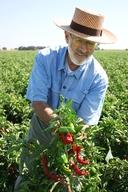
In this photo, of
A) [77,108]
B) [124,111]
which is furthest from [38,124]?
[124,111]

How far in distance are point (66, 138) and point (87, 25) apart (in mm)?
1246

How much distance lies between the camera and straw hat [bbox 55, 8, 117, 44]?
162 inches

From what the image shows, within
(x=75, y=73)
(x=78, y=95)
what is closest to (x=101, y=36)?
(x=75, y=73)

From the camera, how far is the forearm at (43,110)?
3941mm

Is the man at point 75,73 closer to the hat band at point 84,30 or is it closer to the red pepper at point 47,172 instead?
the hat band at point 84,30

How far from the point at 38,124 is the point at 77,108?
0.43 meters

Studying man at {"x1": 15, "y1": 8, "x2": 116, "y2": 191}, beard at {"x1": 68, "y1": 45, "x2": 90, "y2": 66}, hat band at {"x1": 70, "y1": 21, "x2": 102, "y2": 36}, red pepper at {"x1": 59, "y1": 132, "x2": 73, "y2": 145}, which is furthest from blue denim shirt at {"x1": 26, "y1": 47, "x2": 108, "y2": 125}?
red pepper at {"x1": 59, "y1": 132, "x2": 73, "y2": 145}

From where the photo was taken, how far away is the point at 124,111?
27.1ft

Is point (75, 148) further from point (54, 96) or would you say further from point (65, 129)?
point (54, 96)

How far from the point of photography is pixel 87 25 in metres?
4.18

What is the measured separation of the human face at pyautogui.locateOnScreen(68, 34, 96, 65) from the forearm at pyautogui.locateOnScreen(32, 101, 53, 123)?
0.48m

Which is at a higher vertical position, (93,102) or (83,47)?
(83,47)

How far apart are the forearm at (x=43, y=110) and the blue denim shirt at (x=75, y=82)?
163mm

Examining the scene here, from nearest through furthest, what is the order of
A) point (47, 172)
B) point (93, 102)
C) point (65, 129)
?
point (65, 129), point (47, 172), point (93, 102)
